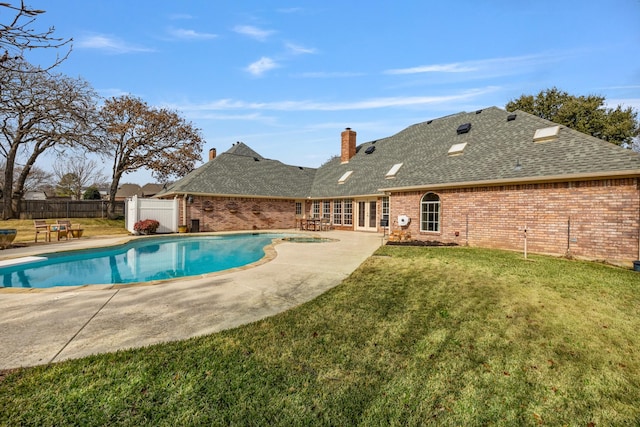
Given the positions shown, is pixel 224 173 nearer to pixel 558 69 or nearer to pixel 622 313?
pixel 558 69

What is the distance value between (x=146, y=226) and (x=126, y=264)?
8.36 metres

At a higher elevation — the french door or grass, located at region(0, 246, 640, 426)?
the french door

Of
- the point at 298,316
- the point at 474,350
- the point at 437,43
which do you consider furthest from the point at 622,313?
the point at 437,43

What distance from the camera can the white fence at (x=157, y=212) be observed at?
18141 millimetres

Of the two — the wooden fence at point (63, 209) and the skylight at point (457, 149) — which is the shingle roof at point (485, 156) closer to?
the skylight at point (457, 149)

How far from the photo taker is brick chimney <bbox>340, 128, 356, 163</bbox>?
938 inches

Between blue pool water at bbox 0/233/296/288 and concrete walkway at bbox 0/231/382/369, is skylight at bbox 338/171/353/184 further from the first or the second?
concrete walkway at bbox 0/231/382/369

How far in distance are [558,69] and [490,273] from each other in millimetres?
11110

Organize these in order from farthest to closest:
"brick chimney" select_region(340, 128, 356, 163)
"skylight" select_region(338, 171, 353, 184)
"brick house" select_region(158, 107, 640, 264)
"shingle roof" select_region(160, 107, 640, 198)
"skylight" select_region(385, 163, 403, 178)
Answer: "brick chimney" select_region(340, 128, 356, 163) → "skylight" select_region(338, 171, 353, 184) → "skylight" select_region(385, 163, 403, 178) → "shingle roof" select_region(160, 107, 640, 198) → "brick house" select_region(158, 107, 640, 264)

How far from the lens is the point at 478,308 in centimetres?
471

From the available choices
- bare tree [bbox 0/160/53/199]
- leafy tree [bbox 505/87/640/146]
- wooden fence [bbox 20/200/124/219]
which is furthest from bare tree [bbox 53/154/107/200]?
leafy tree [bbox 505/87/640/146]

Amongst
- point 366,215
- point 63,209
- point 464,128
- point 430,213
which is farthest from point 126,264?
point 63,209

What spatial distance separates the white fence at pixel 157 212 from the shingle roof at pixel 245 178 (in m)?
1.25

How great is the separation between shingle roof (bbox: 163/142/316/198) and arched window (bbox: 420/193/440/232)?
12083 mm
